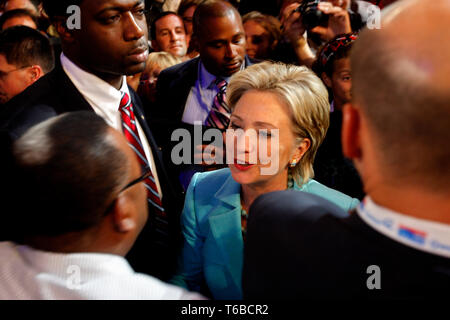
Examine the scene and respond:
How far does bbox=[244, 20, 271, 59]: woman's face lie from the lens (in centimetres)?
347

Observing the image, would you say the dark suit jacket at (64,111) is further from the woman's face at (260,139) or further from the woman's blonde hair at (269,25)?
the woman's blonde hair at (269,25)

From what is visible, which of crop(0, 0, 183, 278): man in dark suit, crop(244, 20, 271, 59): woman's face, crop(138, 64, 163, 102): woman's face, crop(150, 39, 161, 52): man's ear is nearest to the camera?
crop(0, 0, 183, 278): man in dark suit

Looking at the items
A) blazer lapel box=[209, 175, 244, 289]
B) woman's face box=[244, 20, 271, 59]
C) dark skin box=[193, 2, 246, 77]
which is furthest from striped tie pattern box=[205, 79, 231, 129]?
woman's face box=[244, 20, 271, 59]

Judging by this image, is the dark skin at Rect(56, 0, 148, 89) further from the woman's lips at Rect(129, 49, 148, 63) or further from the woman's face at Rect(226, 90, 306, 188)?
the woman's face at Rect(226, 90, 306, 188)

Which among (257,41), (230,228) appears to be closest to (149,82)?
(257,41)

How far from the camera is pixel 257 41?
3480 millimetres

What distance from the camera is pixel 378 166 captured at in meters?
0.70

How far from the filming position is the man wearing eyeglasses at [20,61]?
2.35 m

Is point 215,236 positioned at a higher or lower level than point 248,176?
lower

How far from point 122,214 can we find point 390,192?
57cm

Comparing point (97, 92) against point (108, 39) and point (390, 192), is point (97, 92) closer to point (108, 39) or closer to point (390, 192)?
point (108, 39)

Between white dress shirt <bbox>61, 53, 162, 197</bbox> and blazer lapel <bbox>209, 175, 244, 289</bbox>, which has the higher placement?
white dress shirt <bbox>61, 53, 162, 197</bbox>

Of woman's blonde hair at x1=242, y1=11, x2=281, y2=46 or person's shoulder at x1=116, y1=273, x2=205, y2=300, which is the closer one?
person's shoulder at x1=116, y1=273, x2=205, y2=300

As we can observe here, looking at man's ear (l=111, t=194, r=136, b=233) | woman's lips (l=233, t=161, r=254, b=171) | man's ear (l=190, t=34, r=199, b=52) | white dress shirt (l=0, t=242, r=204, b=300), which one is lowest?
woman's lips (l=233, t=161, r=254, b=171)
